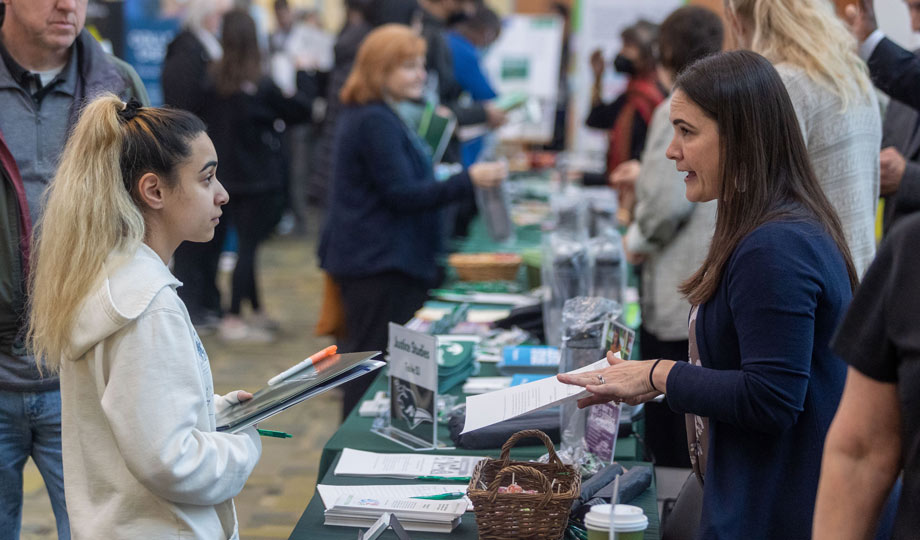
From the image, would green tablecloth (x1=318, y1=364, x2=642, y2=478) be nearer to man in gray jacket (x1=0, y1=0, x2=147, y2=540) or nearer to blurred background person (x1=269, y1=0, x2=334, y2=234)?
man in gray jacket (x1=0, y1=0, x2=147, y2=540)

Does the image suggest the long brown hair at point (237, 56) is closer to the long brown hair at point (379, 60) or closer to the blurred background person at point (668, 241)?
the long brown hair at point (379, 60)

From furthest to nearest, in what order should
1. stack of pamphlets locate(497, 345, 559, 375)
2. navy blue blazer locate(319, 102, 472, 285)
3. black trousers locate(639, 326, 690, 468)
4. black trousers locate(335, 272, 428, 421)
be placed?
black trousers locate(335, 272, 428, 421), navy blue blazer locate(319, 102, 472, 285), black trousers locate(639, 326, 690, 468), stack of pamphlets locate(497, 345, 559, 375)

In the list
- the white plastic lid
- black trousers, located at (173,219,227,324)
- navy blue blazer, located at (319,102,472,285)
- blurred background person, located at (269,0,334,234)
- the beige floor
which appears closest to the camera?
the white plastic lid

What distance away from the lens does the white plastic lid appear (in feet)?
4.79

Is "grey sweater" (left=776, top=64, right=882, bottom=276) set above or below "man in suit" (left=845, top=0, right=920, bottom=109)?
below

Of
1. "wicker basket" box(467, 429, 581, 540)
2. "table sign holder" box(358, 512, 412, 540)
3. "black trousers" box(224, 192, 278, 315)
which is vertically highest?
"wicker basket" box(467, 429, 581, 540)

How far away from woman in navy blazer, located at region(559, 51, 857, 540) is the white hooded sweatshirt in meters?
0.66

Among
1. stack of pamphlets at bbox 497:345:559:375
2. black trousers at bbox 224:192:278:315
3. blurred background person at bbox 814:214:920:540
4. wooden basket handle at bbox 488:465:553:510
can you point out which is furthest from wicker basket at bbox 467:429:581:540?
black trousers at bbox 224:192:278:315

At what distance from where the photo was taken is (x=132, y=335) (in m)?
1.51

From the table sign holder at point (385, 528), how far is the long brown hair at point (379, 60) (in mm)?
2388

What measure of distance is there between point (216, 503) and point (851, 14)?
225 cm

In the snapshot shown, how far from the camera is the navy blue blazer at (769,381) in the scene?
153 centimetres

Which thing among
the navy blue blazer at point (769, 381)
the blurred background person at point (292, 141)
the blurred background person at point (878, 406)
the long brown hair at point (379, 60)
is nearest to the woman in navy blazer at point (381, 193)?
the long brown hair at point (379, 60)

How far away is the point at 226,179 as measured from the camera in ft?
19.4
